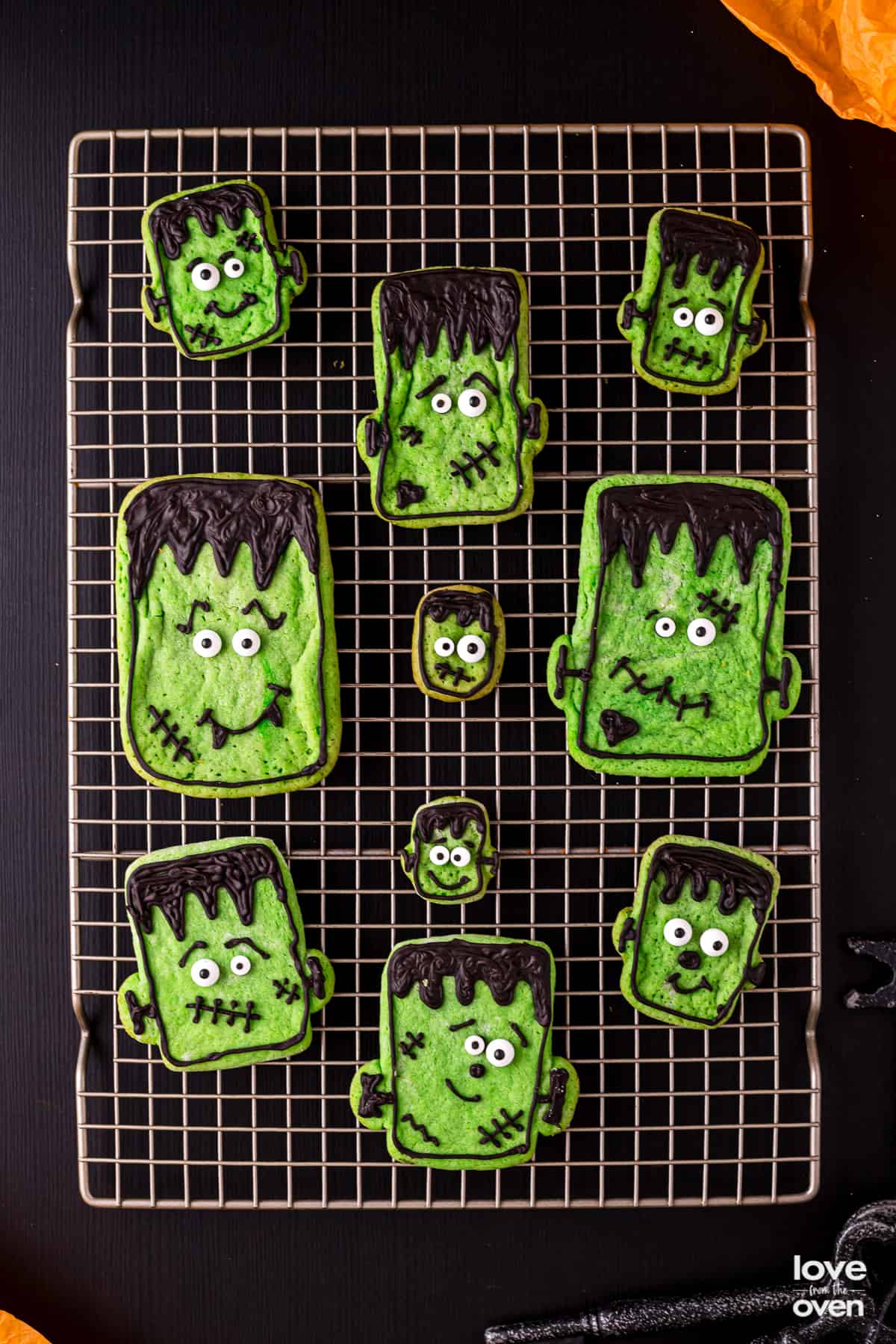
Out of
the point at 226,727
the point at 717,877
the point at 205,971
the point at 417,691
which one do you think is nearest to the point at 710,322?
the point at 417,691

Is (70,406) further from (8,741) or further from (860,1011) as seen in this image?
(860,1011)

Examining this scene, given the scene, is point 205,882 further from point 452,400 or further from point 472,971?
point 452,400

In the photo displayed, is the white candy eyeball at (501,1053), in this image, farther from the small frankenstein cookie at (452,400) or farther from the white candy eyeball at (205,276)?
the white candy eyeball at (205,276)

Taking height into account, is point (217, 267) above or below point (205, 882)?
above

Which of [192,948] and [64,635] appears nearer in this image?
[192,948]

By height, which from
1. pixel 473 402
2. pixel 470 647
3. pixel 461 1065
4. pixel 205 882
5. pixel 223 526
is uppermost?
pixel 473 402

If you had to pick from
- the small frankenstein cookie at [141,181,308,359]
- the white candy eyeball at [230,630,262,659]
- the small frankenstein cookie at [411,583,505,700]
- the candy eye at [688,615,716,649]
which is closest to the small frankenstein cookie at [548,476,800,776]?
the candy eye at [688,615,716,649]

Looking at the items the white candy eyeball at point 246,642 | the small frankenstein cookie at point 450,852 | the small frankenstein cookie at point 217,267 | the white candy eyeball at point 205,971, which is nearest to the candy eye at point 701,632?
the small frankenstein cookie at point 450,852
